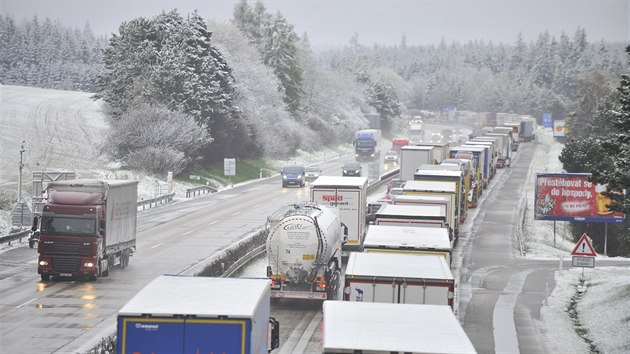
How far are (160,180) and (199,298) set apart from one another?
5999 centimetres

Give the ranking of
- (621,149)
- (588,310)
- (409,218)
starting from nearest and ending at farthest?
(621,149)
(588,310)
(409,218)

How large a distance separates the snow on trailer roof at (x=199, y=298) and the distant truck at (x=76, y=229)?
54.2 feet

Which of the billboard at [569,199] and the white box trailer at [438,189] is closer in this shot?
the white box trailer at [438,189]

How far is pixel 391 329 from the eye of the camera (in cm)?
1496

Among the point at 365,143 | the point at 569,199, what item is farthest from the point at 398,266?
the point at 365,143

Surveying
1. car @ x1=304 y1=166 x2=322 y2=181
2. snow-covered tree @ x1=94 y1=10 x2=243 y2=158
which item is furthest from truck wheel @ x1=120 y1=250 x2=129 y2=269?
car @ x1=304 y1=166 x2=322 y2=181

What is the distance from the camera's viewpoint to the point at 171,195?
68.2 meters

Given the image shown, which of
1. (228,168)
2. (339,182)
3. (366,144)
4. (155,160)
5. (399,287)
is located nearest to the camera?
(399,287)

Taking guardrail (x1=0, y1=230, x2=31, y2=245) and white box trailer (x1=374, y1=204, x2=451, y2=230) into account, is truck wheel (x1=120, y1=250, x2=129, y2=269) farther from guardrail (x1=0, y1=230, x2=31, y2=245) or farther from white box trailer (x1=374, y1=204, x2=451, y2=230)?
white box trailer (x1=374, y1=204, x2=451, y2=230)

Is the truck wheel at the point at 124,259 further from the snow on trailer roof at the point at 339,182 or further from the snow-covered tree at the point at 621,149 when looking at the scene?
the snow-covered tree at the point at 621,149

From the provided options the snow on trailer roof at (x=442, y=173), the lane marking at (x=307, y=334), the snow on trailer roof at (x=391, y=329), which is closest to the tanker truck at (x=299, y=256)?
the lane marking at (x=307, y=334)

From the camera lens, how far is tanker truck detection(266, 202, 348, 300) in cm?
3030

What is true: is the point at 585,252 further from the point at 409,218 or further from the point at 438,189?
the point at 438,189

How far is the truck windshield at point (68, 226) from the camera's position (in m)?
34.1
